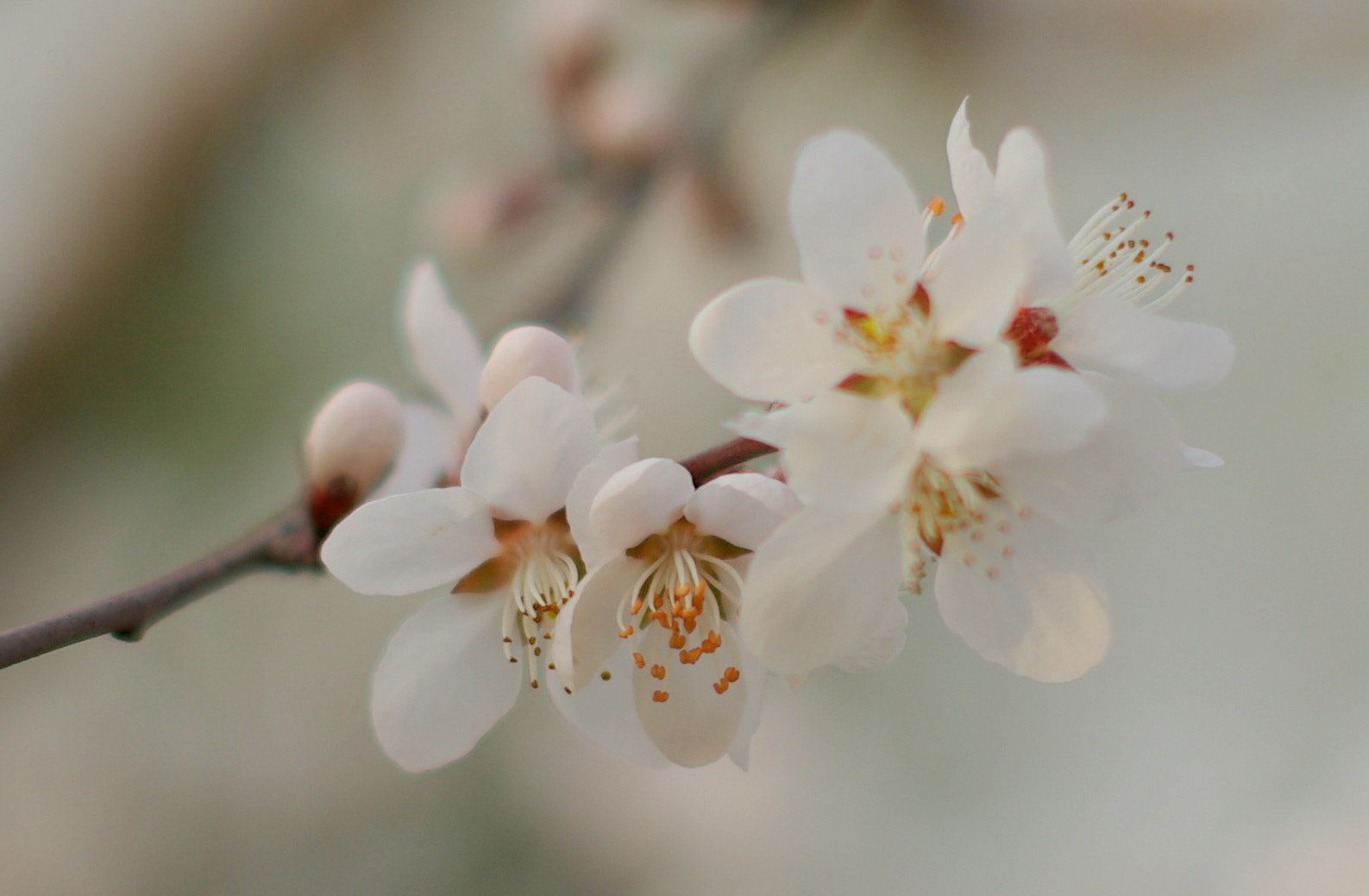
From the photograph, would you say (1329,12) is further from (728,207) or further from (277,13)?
(277,13)

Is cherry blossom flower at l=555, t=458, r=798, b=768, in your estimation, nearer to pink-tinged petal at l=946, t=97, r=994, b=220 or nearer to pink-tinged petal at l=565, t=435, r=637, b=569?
pink-tinged petal at l=565, t=435, r=637, b=569

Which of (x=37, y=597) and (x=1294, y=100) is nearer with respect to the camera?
(x=1294, y=100)

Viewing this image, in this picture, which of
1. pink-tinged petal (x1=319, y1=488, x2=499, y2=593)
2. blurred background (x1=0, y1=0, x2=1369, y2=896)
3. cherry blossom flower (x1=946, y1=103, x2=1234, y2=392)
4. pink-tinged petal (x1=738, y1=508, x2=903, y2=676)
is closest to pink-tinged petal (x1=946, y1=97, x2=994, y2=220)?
cherry blossom flower (x1=946, y1=103, x2=1234, y2=392)

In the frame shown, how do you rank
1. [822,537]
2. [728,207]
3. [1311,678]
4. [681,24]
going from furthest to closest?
[681,24]
[1311,678]
[728,207]
[822,537]

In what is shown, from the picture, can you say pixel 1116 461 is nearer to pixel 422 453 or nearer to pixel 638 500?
pixel 638 500

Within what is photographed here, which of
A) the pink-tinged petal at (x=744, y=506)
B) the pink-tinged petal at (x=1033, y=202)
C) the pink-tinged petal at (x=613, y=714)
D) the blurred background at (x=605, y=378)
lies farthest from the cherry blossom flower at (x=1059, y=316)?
the blurred background at (x=605, y=378)

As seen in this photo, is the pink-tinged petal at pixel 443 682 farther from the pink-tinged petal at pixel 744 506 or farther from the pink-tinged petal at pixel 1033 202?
the pink-tinged petal at pixel 1033 202

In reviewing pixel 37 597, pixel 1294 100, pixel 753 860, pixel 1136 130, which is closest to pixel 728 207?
pixel 1136 130
